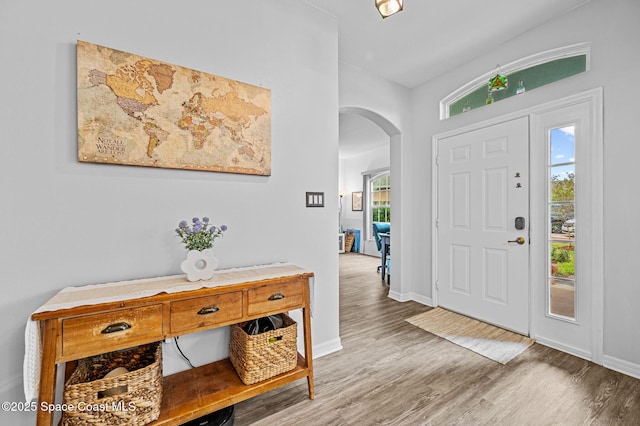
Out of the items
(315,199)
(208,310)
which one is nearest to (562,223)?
(315,199)

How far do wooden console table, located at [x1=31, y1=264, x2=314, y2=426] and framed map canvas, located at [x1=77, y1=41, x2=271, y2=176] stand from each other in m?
0.74

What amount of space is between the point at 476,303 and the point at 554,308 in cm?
69

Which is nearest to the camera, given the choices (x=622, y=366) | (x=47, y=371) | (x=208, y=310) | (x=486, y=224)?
(x=47, y=371)

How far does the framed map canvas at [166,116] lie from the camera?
1474 mm

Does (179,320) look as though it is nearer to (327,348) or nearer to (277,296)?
(277,296)

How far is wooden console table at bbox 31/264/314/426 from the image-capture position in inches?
44.5

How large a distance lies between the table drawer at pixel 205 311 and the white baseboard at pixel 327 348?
3.28 feet

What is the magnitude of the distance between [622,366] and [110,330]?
3.29 meters

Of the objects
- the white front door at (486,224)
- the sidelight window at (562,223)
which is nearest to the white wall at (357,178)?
the white front door at (486,224)

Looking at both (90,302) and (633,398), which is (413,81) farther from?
(90,302)

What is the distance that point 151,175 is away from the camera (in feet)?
5.38

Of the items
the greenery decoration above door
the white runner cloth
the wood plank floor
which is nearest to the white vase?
the white runner cloth

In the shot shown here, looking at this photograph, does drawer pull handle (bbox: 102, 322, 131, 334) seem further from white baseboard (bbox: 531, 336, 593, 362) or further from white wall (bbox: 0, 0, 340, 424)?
white baseboard (bbox: 531, 336, 593, 362)

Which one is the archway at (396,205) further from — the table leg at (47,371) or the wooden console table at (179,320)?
the table leg at (47,371)
